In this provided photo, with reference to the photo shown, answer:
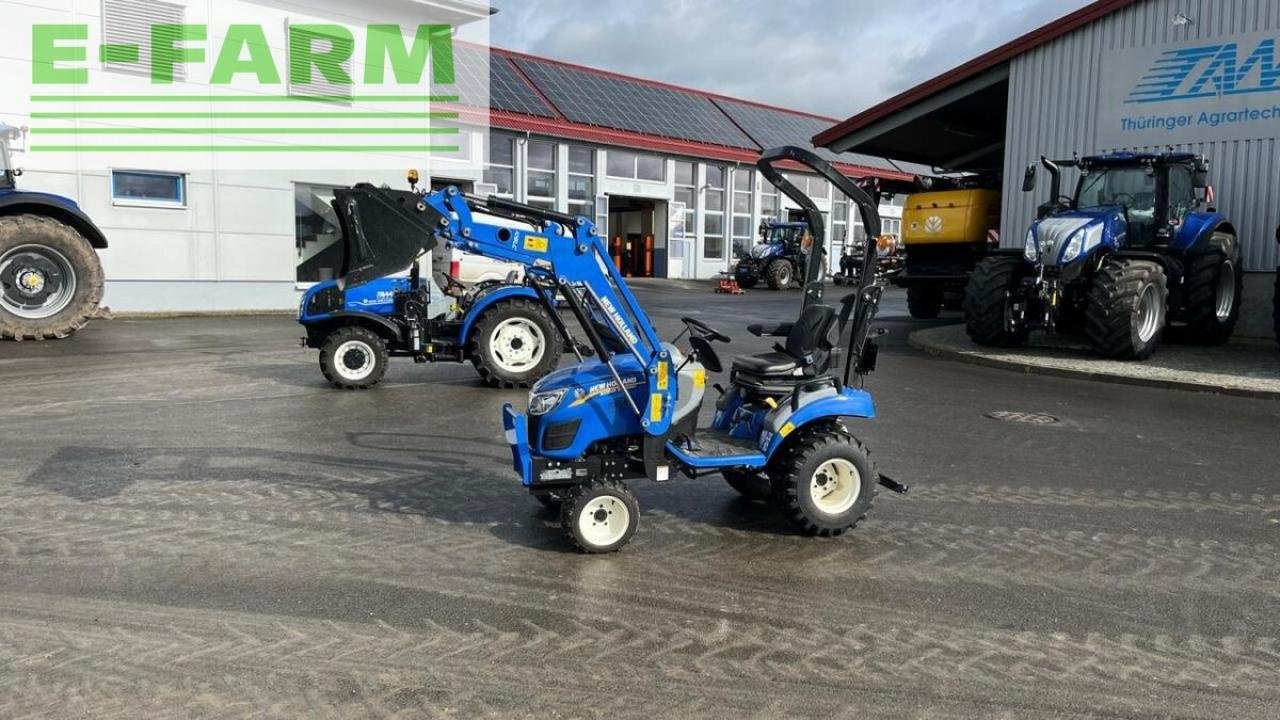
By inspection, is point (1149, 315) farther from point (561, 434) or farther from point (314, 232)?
point (314, 232)

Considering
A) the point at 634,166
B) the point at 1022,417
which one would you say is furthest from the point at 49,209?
the point at 634,166

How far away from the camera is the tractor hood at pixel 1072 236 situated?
41.7 ft

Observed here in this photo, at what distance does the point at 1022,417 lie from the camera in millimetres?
9484

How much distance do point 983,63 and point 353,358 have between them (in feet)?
42.1

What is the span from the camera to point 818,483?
557cm

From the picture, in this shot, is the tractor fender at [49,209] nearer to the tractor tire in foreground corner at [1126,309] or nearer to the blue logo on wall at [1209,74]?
the tractor tire in foreground corner at [1126,309]

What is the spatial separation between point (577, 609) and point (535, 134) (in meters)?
29.5

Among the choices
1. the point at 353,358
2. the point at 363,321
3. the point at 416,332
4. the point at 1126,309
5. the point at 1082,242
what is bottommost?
the point at 353,358

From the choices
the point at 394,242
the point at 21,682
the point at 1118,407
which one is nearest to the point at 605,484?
the point at 21,682

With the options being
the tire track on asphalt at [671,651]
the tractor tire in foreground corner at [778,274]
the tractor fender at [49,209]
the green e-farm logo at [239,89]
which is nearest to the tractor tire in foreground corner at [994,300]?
the tire track on asphalt at [671,651]

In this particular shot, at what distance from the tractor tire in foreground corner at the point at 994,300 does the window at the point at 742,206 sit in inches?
999

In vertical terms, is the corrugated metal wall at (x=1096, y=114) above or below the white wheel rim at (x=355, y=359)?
above

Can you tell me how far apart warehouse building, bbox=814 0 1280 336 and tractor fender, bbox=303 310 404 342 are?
11.8 metres

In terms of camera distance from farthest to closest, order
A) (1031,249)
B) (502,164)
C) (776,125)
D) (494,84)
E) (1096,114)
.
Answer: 1. (776,125)
2. (494,84)
3. (502,164)
4. (1096,114)
5. (1031,249)
